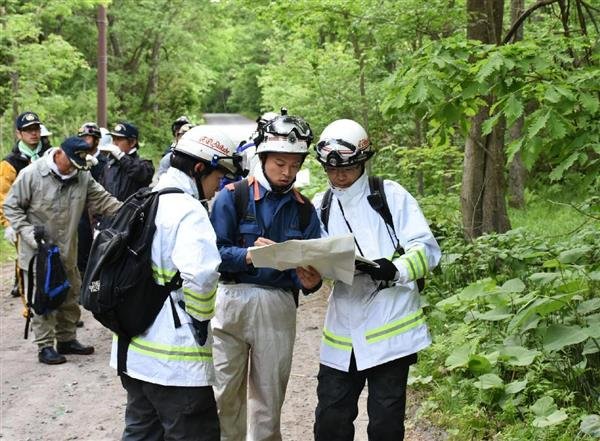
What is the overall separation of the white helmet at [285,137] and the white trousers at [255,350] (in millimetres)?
793

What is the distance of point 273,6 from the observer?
10.2m

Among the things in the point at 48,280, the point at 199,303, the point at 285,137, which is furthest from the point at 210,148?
the point at 48,280

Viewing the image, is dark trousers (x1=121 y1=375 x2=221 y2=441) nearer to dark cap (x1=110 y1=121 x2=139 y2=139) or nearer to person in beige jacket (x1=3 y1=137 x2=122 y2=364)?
person in beige jacket (x1=3 y1=137 x2=122 y2=364)

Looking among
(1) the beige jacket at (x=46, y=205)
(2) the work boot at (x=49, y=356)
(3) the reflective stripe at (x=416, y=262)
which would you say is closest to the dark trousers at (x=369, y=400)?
(3) the reflective stripe at (x=416, y=262)

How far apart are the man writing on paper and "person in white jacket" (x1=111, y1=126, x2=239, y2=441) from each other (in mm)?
478

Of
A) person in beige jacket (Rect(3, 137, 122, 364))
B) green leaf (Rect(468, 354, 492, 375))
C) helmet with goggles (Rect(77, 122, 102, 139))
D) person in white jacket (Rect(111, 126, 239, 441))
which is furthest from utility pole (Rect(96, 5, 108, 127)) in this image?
person in white jacket (Rect(111, 126, 239, 441))

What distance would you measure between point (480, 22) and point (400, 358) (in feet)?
17.4

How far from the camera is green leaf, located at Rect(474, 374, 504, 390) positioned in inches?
203

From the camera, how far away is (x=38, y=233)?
23.0 feet

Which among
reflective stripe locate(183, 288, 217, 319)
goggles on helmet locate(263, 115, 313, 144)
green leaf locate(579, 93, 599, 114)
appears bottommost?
reflective stripe locate(183, 288, 217, 319)

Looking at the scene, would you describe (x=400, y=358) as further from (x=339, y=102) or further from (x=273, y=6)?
(x=339, y=102)

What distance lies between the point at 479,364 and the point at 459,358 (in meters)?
0.14

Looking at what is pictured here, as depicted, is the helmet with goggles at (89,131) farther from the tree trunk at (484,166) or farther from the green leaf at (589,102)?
the green leaf at (589,102)

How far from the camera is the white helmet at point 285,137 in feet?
13.1
